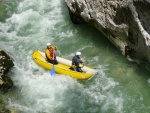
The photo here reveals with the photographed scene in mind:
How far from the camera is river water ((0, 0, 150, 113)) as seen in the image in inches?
526

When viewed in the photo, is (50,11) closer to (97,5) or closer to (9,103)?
(97,5)

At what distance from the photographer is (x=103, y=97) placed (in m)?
13.7

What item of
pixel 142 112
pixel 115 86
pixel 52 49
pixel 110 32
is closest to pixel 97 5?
pixel 110 32

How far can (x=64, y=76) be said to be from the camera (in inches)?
580

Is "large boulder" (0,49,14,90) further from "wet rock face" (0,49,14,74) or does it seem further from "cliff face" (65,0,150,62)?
"cliff face" (65,0,150,62)

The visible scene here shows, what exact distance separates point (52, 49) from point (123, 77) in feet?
11.9

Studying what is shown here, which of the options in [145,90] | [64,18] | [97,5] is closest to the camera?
[145,90]

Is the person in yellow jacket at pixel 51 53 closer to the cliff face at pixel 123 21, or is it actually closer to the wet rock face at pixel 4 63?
the wet rock face at pixel 4 63

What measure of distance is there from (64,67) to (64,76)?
1.53 ft

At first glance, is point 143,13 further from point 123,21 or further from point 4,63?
point 4,63

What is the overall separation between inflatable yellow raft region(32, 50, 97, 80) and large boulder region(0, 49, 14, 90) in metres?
1.32

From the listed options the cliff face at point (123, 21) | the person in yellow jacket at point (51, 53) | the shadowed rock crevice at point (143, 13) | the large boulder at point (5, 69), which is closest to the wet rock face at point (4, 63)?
the large boulder at point (5, 69)

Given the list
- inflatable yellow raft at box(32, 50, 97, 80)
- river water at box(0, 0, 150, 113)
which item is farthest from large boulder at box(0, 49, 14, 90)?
inflatable yellow raft at box(32, 50, 97, 80)

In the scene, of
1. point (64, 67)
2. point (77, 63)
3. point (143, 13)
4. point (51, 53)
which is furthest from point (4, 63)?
point (143, 13)
